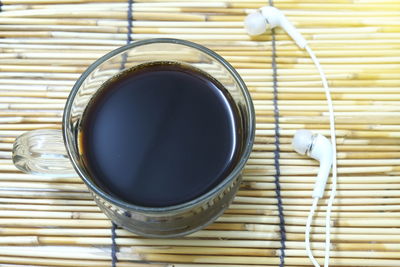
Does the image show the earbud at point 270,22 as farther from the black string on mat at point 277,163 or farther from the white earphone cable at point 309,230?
the white earphone cable at point 309,230

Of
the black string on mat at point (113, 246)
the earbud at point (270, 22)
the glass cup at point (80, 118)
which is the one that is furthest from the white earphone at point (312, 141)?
the black string on mat at point (113, 246)

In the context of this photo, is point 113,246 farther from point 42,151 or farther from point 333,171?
point 333,171

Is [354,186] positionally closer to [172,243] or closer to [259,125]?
[259,125]

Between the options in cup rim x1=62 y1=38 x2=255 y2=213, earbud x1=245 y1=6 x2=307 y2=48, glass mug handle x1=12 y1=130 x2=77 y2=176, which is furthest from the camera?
earbud x1=245 y1=6 x2=307 y2=48

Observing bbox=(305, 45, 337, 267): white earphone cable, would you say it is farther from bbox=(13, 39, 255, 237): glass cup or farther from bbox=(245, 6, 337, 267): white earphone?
bbox=(13, 39, 255, 237): glass cup

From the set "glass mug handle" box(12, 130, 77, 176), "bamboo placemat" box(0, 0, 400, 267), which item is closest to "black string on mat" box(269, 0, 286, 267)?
"bamboo placemat" box(0, 0, 400, 267)

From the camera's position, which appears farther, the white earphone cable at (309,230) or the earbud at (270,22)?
the earbud at (270,22)
